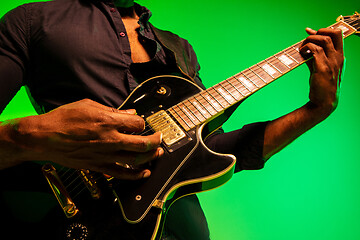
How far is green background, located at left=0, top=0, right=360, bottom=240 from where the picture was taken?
1062mm

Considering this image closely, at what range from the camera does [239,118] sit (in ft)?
4.38

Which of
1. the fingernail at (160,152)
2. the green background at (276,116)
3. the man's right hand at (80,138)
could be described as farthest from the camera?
the green background at (276,116)

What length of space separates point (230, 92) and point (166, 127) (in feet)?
0.72

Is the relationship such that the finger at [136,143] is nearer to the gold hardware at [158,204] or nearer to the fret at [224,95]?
the gold hardware at [158,204]

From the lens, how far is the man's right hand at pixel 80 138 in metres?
0.49

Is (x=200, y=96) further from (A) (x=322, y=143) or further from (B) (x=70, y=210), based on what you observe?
(A) (x=322, y=143)

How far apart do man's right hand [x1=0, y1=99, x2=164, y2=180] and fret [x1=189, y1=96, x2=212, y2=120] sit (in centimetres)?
21

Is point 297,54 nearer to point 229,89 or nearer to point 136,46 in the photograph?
point 229,89

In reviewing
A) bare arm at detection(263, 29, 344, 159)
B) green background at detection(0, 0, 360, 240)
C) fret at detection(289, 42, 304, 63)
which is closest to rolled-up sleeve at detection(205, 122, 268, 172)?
bare arm at detection(263, 29, 344, 159)

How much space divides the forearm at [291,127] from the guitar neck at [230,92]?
0.12m

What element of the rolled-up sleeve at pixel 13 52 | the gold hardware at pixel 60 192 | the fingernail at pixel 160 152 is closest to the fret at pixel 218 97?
the fingernail at pixel 160 152

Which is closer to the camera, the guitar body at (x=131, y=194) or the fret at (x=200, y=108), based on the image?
the guitar body at (x=131, y=194)

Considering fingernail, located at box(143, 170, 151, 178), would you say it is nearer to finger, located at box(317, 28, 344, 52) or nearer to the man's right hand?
the man's right hand

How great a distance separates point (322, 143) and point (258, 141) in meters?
0.72
